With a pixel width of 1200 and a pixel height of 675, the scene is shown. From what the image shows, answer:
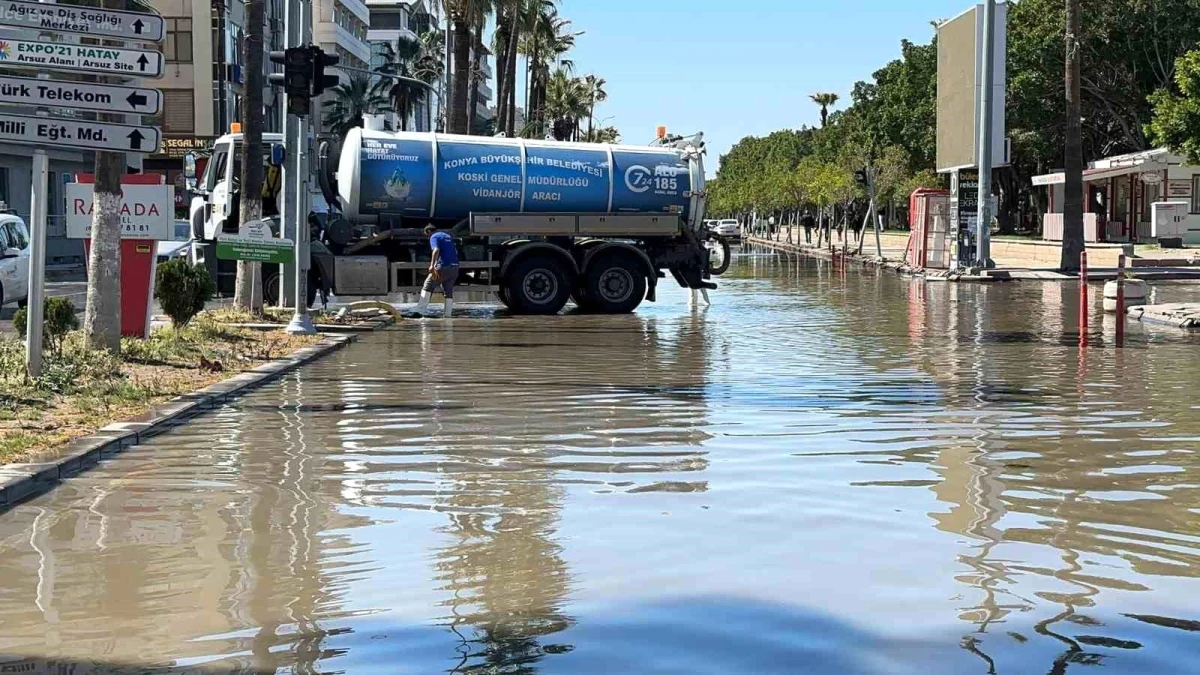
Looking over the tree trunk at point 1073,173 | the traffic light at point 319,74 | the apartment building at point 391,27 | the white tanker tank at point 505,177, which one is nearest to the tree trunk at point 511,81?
the tree trunk at point 1073,173

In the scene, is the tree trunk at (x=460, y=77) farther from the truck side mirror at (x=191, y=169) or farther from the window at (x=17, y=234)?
the window at (x=17, y=234)

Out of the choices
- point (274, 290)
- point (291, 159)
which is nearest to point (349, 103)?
point (274, 290)

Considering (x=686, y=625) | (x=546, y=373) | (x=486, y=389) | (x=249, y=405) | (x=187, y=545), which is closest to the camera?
(x=686, y=625)

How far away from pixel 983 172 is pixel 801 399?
97.7 ft

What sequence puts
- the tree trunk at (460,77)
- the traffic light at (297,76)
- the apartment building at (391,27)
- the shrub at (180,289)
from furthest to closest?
the apartment building at (391,27) → the tree trunk at (460,77) → the traffic light at (297,76) → the shrub at (180,289)

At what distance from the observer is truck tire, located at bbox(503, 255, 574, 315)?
27000 mm

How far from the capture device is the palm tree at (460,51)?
39156mm

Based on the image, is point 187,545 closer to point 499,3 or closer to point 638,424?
point 638,424

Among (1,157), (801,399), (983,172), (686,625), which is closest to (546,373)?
(801,399)

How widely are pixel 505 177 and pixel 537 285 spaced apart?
1.98 m

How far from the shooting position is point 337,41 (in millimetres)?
92812

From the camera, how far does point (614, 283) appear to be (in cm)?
2759

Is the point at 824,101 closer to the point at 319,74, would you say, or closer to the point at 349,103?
the point at 349,103

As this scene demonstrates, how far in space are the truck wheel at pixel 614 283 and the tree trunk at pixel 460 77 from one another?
42.3ft
